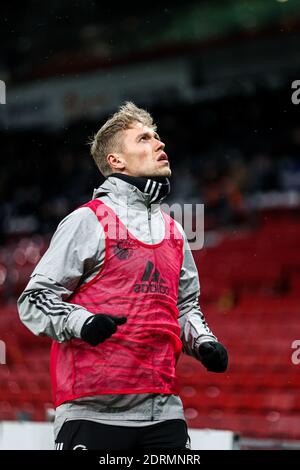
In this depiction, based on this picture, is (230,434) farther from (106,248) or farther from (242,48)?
(242,48)

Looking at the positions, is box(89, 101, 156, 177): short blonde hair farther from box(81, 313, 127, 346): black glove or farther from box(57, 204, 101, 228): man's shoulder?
box(81, 313, 127, 346): black glove

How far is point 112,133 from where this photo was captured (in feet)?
8.50

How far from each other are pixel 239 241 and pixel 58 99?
4.77 meters

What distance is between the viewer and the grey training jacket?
2301mm

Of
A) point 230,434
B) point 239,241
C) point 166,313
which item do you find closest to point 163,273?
point 166,313

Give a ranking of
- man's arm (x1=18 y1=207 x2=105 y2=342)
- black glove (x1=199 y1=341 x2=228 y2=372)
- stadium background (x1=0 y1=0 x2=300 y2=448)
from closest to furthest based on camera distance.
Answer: man's arm (x1=18 y1=207 x2=105 y2=342) → black glove (x1=199 y1=341 x2=228 y2=372) → stadium background (x1=0 y1=0 x2=300 y2=448)

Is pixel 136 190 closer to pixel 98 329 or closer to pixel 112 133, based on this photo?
pixel 112 133

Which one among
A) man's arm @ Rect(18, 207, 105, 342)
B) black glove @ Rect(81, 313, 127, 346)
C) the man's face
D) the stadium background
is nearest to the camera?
black glove @ Rect(81, 313, 127, 346)

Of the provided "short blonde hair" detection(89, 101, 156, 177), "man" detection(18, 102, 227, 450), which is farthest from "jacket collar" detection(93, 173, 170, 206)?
"short blonde hair" detection(89, 101, 156, 177)

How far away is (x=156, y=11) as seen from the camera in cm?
1342

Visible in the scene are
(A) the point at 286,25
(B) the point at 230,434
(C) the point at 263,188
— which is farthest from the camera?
(A) the point at 286,25

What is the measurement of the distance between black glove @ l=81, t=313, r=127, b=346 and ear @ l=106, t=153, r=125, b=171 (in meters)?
0.54

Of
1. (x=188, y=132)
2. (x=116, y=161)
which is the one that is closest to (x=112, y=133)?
(x=116, y=161)

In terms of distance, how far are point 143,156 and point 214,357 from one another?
0.61 meters
